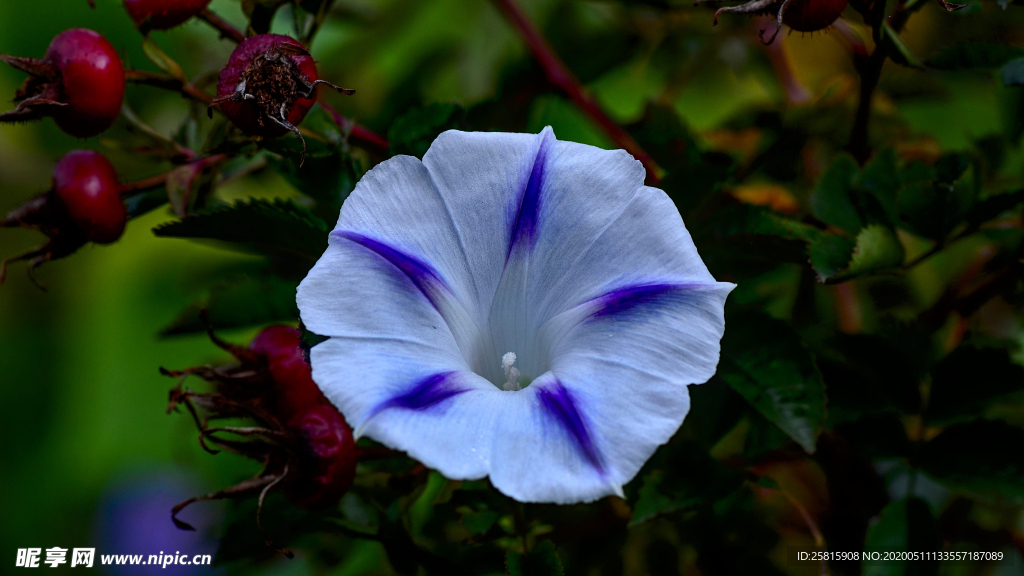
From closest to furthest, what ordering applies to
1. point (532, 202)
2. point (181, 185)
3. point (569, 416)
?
point (569, 416)
point (532, 202)
point (181, 185)

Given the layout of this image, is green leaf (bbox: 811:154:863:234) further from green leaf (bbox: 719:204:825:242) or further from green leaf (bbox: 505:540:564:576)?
green leaf (bbox: 505:540:564:576)

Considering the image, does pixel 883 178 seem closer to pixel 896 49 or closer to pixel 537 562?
pixel 896 49

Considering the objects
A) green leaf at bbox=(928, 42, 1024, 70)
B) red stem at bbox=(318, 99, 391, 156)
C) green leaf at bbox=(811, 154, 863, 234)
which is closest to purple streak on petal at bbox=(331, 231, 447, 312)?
red stem at bbox=(318, 99, 391, 156)

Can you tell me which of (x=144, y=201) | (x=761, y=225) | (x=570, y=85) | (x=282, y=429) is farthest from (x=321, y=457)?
(x=570, y=85)

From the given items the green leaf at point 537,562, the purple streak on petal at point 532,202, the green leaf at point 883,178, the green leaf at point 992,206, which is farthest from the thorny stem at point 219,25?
the green leaf at point 992,206

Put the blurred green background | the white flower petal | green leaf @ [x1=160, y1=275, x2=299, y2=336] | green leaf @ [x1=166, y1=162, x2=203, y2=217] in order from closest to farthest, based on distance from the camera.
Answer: the white flower petal → green leaf @ [x1=166, y1=162, x2=203, y2=217] → green leaf @ [x1=160, y1=275, x2=299, y2=336] → the blurred green background
